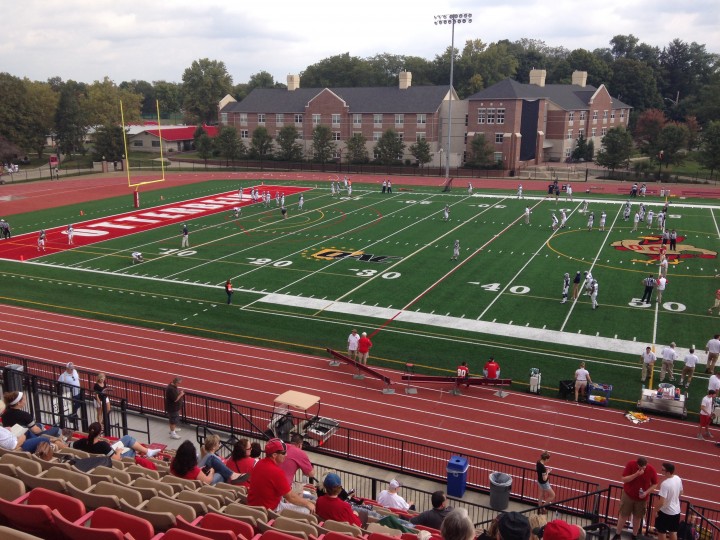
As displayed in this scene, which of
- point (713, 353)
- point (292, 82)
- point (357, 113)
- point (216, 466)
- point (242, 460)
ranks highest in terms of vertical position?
point (292, 82)

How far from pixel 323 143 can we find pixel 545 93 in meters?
32.1

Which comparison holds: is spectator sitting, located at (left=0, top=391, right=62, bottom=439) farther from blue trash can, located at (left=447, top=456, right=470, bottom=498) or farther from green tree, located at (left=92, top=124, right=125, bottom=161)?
green tree, located at (left=92, top=124, right=125, bottom=161)

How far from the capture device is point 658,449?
54.2 feet

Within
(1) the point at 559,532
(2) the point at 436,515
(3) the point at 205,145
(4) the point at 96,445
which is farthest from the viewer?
(3) the point at 205,145

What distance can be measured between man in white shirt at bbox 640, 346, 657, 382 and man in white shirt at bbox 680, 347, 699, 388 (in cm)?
92

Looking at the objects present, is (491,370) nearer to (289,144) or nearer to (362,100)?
(289,144)

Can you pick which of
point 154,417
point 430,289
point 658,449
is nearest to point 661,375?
point 658,449

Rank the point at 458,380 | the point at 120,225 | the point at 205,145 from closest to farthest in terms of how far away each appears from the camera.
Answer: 1. the point at 458,380
2. the point at 120,225
3. the point at 205,145

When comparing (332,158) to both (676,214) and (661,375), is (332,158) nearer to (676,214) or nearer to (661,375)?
(676,214)

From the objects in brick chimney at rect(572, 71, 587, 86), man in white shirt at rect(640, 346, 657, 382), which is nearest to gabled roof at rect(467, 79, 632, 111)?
brick chimney at rect(572, 71, 587, 86)

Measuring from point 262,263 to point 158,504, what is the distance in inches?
1114

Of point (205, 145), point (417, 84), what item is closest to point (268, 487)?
point (205, 145)

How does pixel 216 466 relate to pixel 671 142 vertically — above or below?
below

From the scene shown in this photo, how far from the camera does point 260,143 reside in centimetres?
8712
